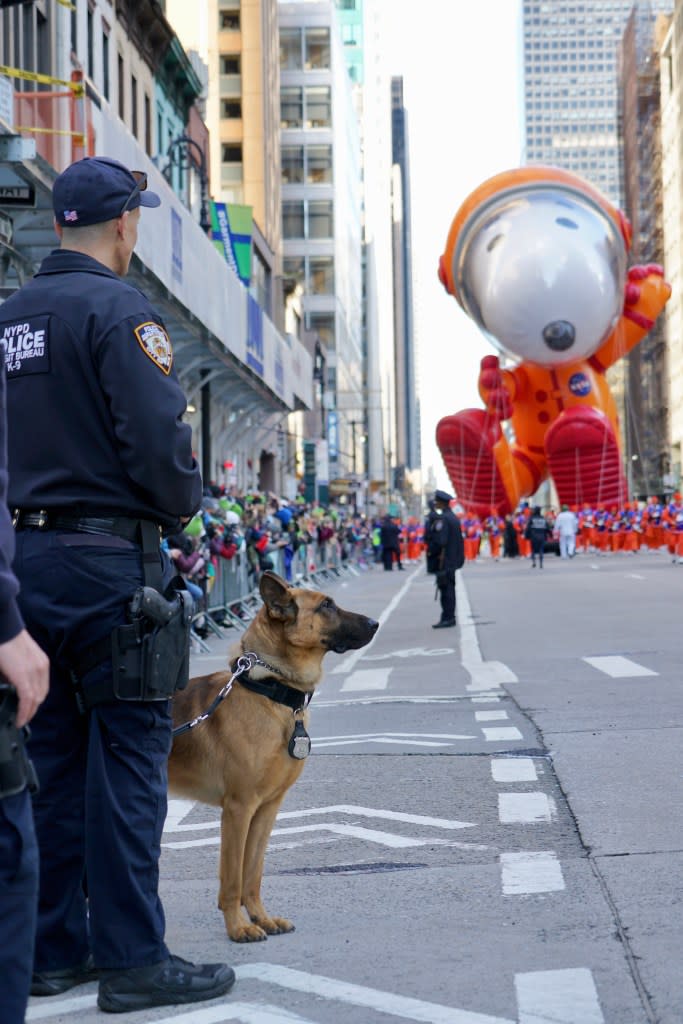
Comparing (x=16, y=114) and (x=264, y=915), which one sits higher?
(x=16, y=114)

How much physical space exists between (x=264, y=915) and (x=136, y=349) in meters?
1.89

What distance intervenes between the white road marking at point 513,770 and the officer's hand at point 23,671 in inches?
213

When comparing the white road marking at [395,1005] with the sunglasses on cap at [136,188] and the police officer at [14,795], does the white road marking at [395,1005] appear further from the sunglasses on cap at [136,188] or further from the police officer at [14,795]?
the sunglasses on cap at [136,188]

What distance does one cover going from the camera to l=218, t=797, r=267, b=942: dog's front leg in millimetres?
5141

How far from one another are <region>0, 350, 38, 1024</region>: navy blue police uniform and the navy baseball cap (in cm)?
170

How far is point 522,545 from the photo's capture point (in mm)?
54031

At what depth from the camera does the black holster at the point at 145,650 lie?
14.1 ft

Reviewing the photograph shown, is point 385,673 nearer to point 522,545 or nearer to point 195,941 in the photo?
point 195,941

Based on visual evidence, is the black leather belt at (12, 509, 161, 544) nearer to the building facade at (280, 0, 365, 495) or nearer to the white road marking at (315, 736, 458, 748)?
the white road marking at (315, 736, 458, 748)

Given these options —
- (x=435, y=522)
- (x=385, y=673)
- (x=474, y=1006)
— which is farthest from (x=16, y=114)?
(x=474, y=1006)

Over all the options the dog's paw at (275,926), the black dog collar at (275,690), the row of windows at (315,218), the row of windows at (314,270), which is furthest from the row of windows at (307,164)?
the dog's paw at (275,926)

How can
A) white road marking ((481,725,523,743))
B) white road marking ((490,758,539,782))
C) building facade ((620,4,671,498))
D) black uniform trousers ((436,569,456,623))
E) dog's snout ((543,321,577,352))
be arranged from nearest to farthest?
white road marking ((490,758,539,782)) < white road marking ((481,725,523,743)) < black uniform trousers ((436,569,456,623)) < dog's snout ((543,321,577,352)) < building facade ((620,4,671,498))

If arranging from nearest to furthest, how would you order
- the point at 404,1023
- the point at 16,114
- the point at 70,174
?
the point at 404,1023 < the point at 70,174 < the point at 16,114

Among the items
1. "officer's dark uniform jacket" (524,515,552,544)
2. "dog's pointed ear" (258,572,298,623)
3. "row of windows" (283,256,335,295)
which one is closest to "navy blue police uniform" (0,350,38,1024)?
"dog's pointed ear" (258,572,298,623)
